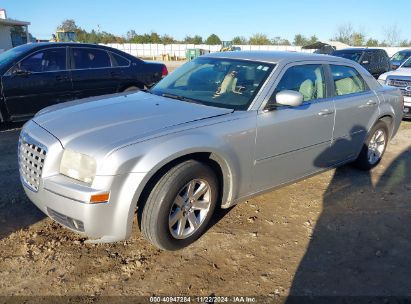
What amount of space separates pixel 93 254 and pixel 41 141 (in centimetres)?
104

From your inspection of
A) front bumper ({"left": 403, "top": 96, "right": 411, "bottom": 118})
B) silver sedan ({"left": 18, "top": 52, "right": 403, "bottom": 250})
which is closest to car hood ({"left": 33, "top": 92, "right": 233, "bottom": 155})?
silver sedan ({"left": 18, "top": 52, "right": 403, "bottom": 250})

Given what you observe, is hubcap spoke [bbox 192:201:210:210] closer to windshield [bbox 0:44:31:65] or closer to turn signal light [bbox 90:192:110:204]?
turn signal light [bbox 90:192:110:204]

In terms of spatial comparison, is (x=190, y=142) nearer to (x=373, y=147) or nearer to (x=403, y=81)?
(x=373, y=147)

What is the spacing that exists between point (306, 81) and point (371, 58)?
10.9 m

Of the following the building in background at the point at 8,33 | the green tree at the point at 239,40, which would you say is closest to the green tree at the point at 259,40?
the green tree at the point at 239,40

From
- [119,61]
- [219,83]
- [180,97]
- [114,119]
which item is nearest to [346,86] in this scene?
[219,83]

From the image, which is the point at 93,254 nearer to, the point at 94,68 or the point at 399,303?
the point at 399,303

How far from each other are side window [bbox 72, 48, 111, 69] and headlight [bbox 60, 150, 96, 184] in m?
5.01

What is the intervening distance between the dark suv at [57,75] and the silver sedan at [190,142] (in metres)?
3.39

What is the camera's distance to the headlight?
9.06ft

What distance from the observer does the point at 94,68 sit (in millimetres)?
7598

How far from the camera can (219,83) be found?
4035 millimetres

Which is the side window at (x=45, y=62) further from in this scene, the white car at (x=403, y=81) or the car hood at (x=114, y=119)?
the white car at (x=403, y=81)

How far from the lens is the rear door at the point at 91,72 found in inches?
290
